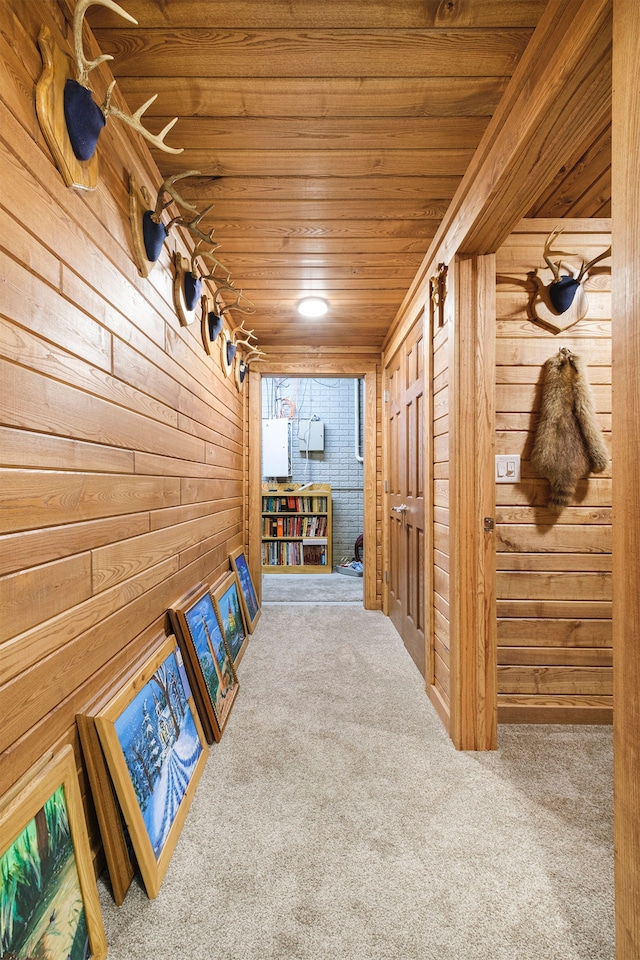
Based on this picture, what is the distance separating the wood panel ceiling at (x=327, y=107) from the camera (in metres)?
1.19

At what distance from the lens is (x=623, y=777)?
2.83ft

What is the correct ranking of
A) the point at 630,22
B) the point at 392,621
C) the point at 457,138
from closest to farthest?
the point at 630,22 → the point at 457,138 → the point at 392,621

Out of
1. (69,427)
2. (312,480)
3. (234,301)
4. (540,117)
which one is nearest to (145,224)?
(69,427)

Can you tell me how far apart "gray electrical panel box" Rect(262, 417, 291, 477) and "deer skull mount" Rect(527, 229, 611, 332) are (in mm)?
3993

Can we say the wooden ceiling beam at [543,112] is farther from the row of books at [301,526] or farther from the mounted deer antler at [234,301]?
the row of books at [301,526]

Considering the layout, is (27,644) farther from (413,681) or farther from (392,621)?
(392,621)

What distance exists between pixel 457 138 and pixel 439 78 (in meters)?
0.26

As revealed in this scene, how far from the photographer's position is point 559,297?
2018 millimetres

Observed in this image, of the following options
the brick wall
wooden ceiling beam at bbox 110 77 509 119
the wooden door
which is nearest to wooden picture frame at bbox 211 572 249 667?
the wooden door

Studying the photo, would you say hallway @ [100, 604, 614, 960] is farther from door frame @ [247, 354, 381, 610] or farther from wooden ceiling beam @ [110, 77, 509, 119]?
wooden ceiling beam @ [110, 77, 509, 119]

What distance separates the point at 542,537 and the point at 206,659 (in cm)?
160

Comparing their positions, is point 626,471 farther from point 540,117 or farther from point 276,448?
point 276,448

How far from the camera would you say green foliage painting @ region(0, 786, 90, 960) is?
2.57 feet

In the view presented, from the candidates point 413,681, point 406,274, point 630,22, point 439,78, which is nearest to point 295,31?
point 439,78
